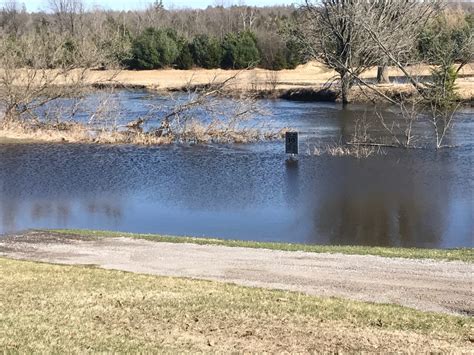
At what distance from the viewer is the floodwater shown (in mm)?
17578

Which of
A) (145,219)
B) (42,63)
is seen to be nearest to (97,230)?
(145,219)

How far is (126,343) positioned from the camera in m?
7.41

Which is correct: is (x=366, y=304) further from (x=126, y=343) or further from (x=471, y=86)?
(x=471, y=86)

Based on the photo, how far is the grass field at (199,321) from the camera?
7.44 m

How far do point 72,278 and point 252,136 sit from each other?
22.6 m

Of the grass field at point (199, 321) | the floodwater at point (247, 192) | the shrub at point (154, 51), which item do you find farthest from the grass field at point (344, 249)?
the shrub at point (154, 51)

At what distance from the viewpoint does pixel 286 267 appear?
40.4ft

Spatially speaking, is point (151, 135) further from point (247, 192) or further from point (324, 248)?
point (324, 248)

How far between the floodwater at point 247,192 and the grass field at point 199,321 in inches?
270

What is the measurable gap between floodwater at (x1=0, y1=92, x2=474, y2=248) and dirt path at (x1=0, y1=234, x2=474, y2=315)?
2.86m

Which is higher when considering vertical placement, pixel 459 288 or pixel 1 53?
pixel 1 53

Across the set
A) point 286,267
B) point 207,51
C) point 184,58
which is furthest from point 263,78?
point 286,267

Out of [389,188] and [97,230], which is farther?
[389,188]

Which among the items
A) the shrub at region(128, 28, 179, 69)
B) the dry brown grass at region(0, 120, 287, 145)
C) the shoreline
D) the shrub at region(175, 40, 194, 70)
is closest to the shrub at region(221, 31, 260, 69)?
the shrub at region(175, 40, 194, 70)
